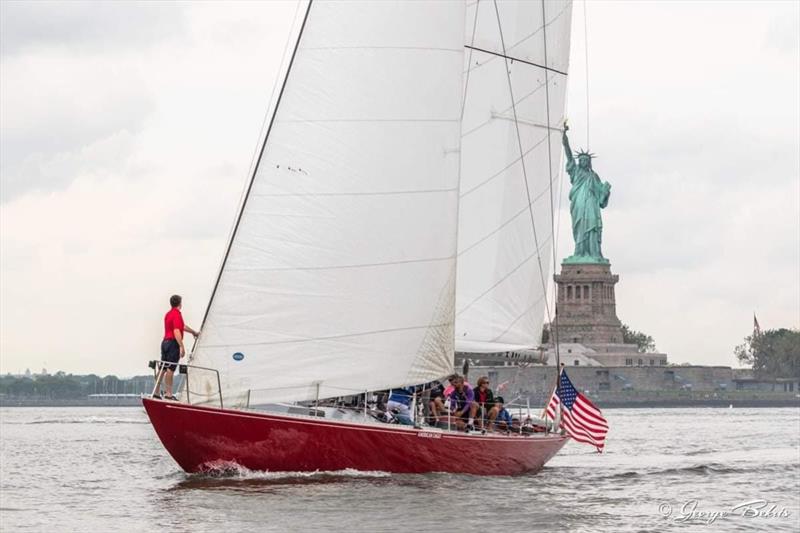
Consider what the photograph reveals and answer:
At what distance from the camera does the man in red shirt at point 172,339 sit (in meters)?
22.4

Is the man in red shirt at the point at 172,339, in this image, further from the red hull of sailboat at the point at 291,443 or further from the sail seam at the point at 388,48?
the sail seam at the point at 388,48

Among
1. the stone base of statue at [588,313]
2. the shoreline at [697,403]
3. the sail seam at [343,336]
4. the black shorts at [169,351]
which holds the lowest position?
the black shorts at [169,351]

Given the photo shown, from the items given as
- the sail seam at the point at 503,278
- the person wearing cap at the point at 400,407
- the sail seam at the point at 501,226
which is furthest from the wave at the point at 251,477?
the sail seam at the point at 501,226

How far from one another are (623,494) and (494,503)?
4.13 m

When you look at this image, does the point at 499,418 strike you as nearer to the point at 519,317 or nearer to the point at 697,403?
the point at 519,317

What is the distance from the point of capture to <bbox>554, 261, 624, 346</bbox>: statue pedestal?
133 meters

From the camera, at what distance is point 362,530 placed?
→ 19156 millimetres

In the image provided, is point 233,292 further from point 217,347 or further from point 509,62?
point 509,62

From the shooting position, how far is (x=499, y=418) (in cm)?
2694

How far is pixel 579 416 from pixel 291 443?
7.75m

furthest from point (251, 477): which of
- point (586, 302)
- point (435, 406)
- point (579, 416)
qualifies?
point (586, 302)

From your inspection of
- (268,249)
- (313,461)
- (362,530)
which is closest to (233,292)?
(268,249)

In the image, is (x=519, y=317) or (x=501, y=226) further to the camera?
(x=519, y=317)

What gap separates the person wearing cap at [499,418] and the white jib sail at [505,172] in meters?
1.34
